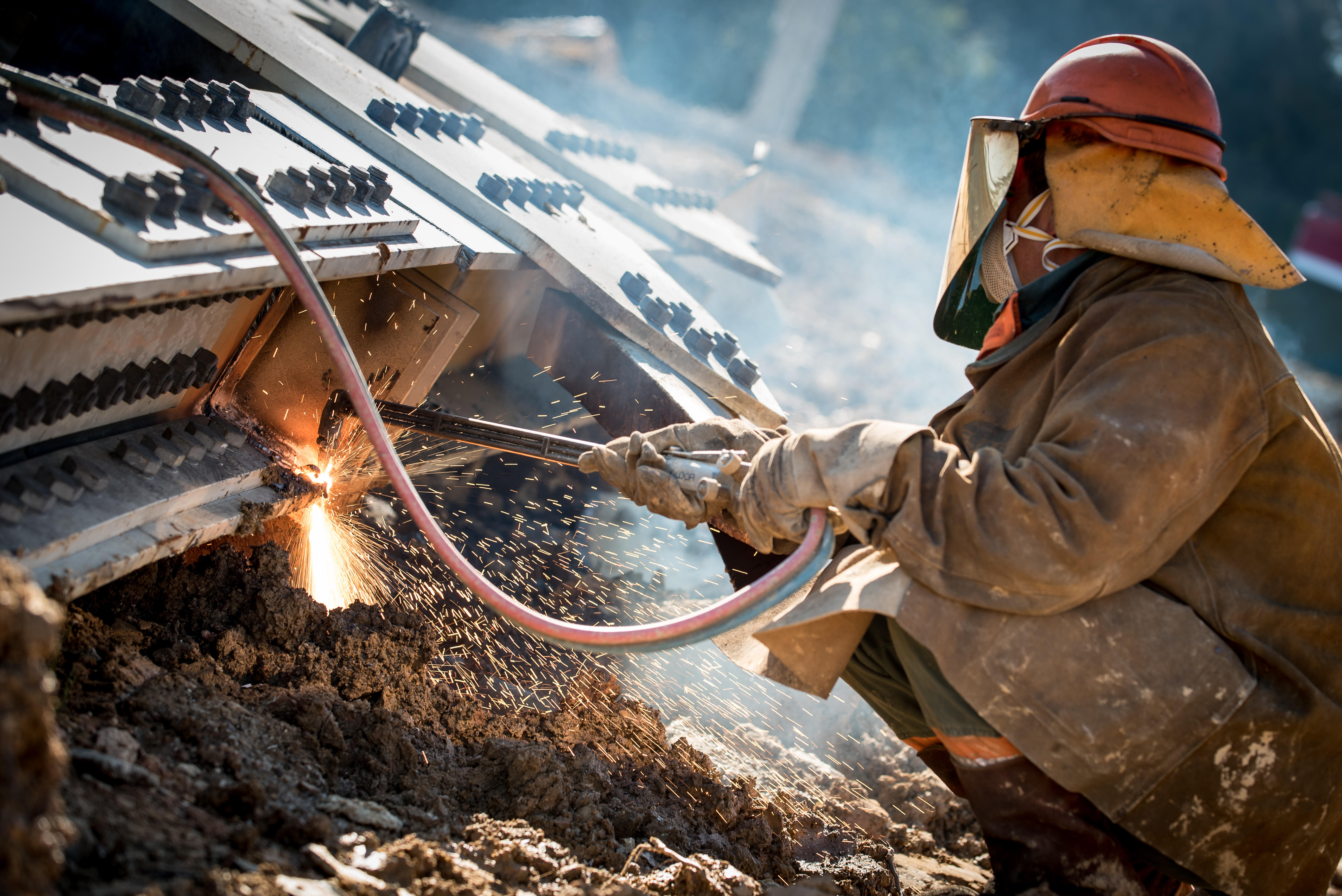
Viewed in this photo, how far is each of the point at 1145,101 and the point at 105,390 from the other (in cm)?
237

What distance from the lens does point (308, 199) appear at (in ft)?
7.62

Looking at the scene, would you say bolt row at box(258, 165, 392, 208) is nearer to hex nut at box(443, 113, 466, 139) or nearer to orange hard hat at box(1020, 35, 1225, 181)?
hex nut at box(443, 113, 466, 139)

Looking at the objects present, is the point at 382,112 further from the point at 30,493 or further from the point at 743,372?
the point at 30,493

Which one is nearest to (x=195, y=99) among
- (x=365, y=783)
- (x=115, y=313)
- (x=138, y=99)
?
(x=138, y=99)

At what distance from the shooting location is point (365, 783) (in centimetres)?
211

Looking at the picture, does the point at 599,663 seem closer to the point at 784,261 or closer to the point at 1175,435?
the point at 1175,435

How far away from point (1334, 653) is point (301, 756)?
2.18 metres

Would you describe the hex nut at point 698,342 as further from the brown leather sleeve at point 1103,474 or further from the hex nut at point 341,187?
the brown leather sleeve at point 1103,474

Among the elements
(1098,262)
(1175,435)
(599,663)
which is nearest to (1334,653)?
(1175,435)

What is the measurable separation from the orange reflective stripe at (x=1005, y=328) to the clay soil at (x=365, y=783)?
133 cm

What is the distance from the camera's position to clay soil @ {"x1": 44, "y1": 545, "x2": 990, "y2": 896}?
1.62m

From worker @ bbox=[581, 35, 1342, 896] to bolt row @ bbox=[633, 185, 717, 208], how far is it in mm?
3660

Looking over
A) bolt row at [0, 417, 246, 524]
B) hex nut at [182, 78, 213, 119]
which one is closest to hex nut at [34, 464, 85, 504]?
bolt row at [0, 417, 246, 524]

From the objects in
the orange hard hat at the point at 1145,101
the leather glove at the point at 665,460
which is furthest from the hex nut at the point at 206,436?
the orange hard hat at the point at 1145,101
